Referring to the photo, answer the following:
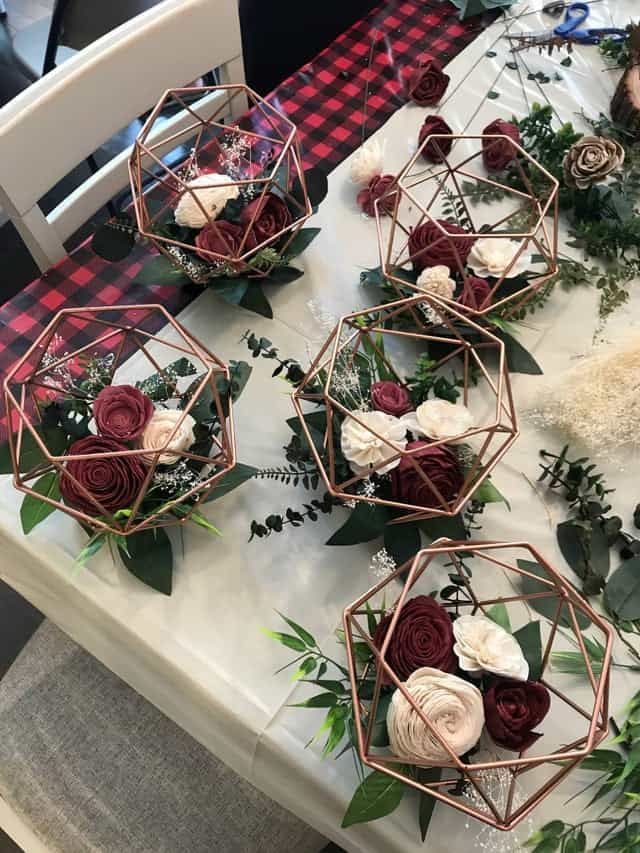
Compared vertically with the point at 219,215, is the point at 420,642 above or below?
below

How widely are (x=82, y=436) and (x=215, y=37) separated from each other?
2.44ft

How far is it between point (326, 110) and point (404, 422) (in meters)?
0.70

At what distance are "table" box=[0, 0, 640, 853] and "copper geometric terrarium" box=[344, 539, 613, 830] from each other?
42mm

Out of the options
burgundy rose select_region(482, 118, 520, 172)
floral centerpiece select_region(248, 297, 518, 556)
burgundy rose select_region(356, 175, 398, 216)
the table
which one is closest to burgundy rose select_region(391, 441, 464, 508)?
floral centerpiece select_region(248, 297, 518, 556)

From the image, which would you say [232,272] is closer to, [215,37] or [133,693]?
[215,37]

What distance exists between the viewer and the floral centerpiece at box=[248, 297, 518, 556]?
0.69m

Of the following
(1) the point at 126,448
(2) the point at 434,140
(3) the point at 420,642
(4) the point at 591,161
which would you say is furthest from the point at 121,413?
(4) the point at 591,161

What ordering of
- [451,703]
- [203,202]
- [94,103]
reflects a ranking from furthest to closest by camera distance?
[94,103], [203,202], [451,703]

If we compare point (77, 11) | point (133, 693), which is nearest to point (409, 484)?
point (133, 693)

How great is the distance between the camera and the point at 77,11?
166cm

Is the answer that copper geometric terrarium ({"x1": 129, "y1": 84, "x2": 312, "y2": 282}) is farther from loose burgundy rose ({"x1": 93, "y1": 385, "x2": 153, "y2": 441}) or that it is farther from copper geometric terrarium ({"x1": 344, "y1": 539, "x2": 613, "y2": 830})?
copper geometric terrarium ({"x1": 344, "y1": 539, "x2": 613, "y2": 830})

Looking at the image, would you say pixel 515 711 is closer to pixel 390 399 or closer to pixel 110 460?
pixel 390 399

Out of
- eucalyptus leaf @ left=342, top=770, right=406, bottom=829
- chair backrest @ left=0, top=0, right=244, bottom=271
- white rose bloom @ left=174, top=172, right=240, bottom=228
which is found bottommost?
eucalyptus leaf @ left=342, top=770, right=406, bottom=829

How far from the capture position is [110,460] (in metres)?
0.68
